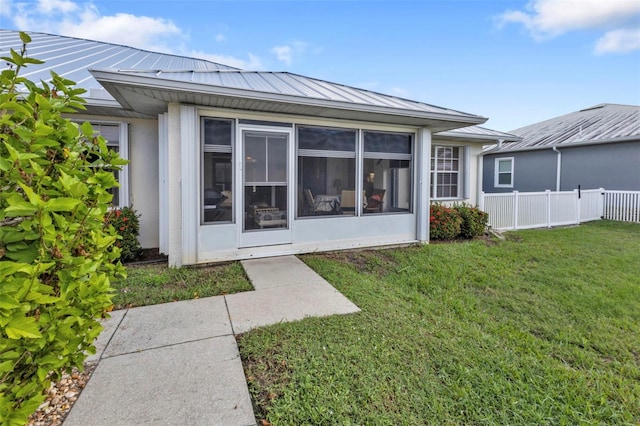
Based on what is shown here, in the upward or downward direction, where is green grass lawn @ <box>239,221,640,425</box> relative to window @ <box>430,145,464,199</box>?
downward

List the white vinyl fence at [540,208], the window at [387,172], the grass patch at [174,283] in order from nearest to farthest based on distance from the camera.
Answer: the grass patch at [174,283] → the window at [387,172] → the white vinyl fence at [540,208]

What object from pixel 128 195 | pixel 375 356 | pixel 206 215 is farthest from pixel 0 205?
pixel 128 195

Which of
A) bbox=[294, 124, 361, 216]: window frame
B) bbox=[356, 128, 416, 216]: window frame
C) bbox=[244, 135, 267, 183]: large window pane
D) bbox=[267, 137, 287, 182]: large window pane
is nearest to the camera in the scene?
bbox=[244, 135, 267, 183]: large window pane

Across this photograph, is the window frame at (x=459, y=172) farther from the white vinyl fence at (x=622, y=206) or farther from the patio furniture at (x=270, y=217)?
the white vinyl fence at (x=622, y=206)

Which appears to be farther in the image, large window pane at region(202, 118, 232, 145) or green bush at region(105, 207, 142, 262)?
green bush at region(105, 207, 142, 262)

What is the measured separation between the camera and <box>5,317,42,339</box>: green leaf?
1158 mm

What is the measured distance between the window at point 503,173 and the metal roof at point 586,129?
769 millimetres

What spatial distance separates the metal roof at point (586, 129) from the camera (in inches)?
478

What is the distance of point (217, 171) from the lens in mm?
5312

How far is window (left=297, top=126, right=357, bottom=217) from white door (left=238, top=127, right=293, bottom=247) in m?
0.31

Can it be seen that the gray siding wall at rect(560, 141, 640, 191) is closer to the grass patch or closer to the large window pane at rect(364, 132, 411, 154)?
the large window pane at rect(364, 132, 411, 154)

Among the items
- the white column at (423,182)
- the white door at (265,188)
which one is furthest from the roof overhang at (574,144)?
the white door at (265,188)

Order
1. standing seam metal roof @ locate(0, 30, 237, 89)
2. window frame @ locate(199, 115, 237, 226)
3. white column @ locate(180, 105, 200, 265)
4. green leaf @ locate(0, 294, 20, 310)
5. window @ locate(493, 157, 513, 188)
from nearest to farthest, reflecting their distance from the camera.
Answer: green leaf @ locate(0, 294, 20, 310) → white column @ locate(180, 105, 200, 265) → window frame @ locate(199, 115, 237, 226) → standing seam metal roof @ locate(0, 30, 237, 89) → window @ locate(493, 157, 513, 188)

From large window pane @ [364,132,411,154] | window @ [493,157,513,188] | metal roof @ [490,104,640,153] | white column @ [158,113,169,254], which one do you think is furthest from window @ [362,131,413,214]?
window @ [493,157,513,188]
